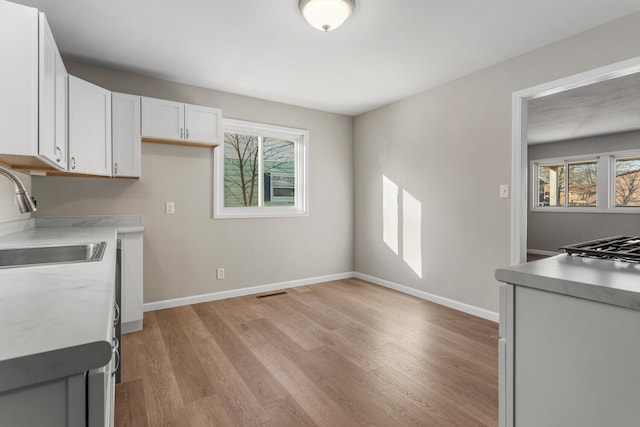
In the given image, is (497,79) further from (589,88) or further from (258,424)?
(258,424)

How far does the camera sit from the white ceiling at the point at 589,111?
3.92 metres

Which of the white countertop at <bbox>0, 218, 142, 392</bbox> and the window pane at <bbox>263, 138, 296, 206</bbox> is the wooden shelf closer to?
the window pane at <bbox>263, 138, 296, 206</bbox>

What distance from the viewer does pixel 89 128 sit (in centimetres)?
267

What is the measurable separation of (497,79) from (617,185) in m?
5.31

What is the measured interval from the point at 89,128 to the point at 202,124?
102 cm

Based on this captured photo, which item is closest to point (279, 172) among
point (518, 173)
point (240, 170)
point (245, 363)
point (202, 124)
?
point (240, 170)

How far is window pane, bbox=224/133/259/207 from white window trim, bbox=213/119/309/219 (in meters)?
0.08

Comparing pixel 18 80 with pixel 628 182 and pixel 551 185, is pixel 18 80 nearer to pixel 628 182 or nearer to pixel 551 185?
pixel 628 182

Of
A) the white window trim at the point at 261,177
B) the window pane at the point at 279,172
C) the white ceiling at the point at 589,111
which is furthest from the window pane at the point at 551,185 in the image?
the window pane at the point at 279,172

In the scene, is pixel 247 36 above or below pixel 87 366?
above

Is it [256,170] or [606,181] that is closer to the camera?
[256,170]

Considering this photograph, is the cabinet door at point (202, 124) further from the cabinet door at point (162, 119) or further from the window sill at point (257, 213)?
the window sill at point (257, 213)

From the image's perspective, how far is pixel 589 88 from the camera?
3838 millimetres

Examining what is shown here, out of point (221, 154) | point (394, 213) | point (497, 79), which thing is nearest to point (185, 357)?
point (221, 154)
